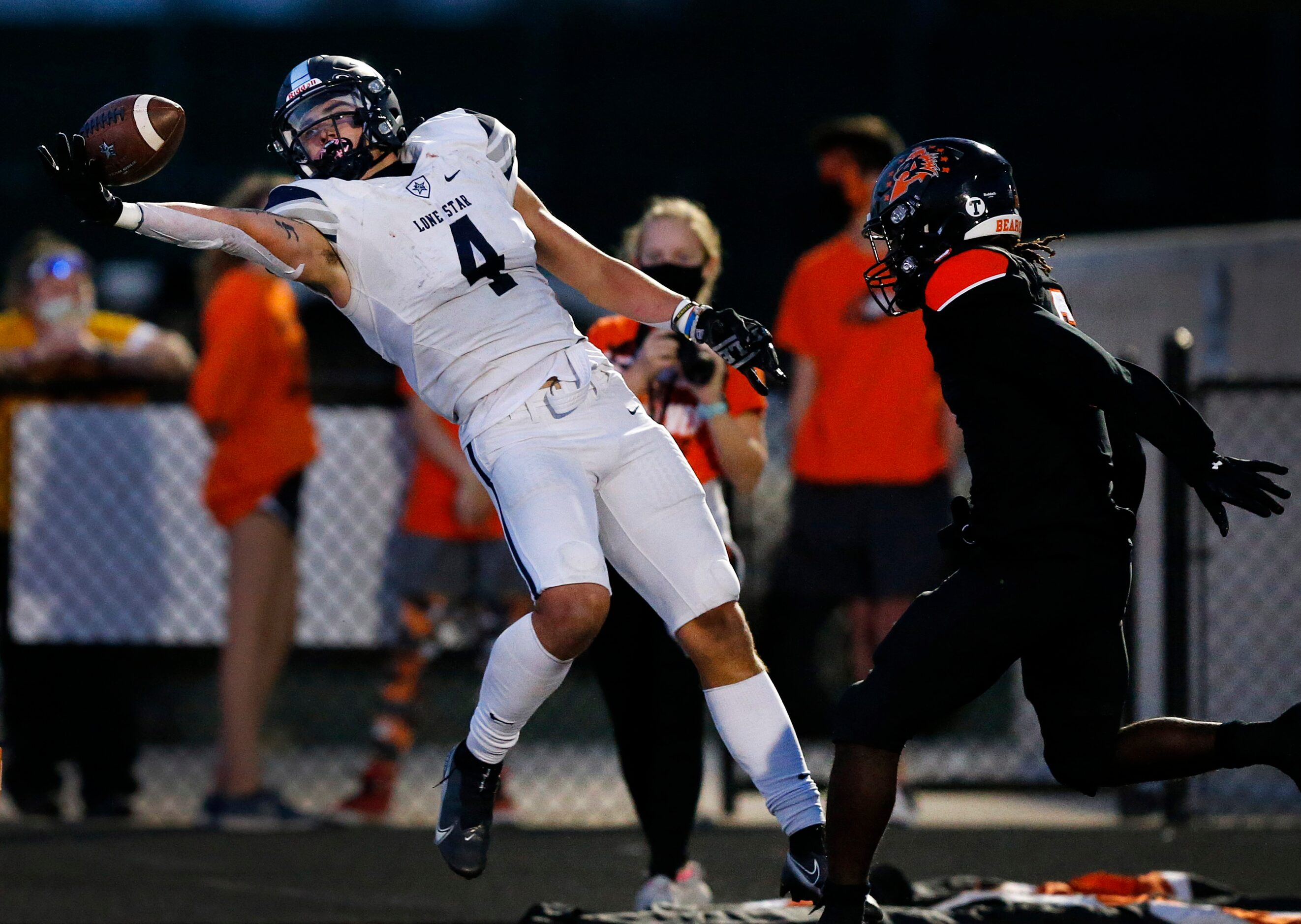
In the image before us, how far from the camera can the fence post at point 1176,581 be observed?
6.61m

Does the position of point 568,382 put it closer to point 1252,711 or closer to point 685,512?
point 685,512

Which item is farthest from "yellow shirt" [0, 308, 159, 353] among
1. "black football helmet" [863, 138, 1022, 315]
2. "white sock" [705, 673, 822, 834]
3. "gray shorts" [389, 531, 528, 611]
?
"black football helmet" [863, 138, 1022, 315]

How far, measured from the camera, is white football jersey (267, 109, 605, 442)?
3.98m

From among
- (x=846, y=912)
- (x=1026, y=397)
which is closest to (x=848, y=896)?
(x=846, y=912)

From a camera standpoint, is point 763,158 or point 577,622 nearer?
point 577,622

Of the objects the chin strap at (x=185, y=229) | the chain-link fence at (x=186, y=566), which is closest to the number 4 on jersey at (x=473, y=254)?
the chin strap at (x=185, y=229)

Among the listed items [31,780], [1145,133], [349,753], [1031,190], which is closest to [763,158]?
[1031,190]

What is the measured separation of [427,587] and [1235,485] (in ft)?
12.3

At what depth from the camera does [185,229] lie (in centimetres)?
378

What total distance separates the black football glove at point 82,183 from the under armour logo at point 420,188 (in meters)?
0.64

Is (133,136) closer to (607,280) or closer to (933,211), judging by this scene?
(607,280)

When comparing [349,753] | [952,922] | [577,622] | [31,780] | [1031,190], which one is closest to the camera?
[577,622]

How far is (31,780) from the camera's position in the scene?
264 inches

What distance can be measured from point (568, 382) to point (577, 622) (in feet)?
1.87
